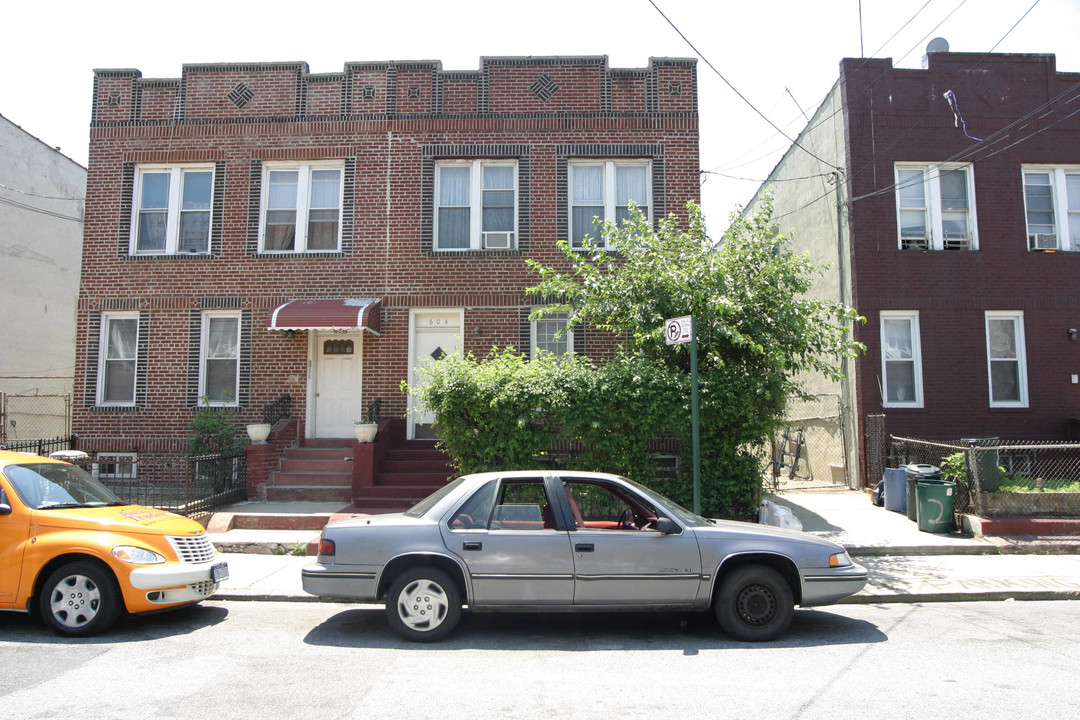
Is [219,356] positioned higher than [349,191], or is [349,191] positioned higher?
[349,191]

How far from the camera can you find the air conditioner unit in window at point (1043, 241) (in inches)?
590

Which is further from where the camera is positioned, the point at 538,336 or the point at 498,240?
the point at 498,240

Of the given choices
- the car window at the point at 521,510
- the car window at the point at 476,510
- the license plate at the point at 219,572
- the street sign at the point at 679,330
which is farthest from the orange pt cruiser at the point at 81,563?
the street sign at the point at 679,330

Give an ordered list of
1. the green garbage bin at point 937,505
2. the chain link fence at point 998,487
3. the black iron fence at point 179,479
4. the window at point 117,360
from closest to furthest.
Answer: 1. the chain link fence at point 998,487
2. the green garbage bin at point 937,505
3. the black iron fence at point 179,479
4. the window at point 117,360

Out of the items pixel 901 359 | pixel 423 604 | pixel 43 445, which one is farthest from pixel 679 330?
pixel 43 445

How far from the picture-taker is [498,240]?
46.1ft

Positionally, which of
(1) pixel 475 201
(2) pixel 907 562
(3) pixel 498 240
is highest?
(1) pixel 475 201

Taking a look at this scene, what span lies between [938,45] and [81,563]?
1776 centimetres

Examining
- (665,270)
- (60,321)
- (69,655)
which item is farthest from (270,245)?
(60,321)

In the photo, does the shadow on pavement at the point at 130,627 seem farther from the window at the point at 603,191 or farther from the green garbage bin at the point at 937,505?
the green garbage bin at the point at 937,505

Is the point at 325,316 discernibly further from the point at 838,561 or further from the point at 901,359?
the point at 901,359

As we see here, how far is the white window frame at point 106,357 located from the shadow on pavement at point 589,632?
9343 mm

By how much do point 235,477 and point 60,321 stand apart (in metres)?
14.3

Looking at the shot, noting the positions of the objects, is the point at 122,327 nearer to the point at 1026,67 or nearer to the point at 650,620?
the point at 650,620
